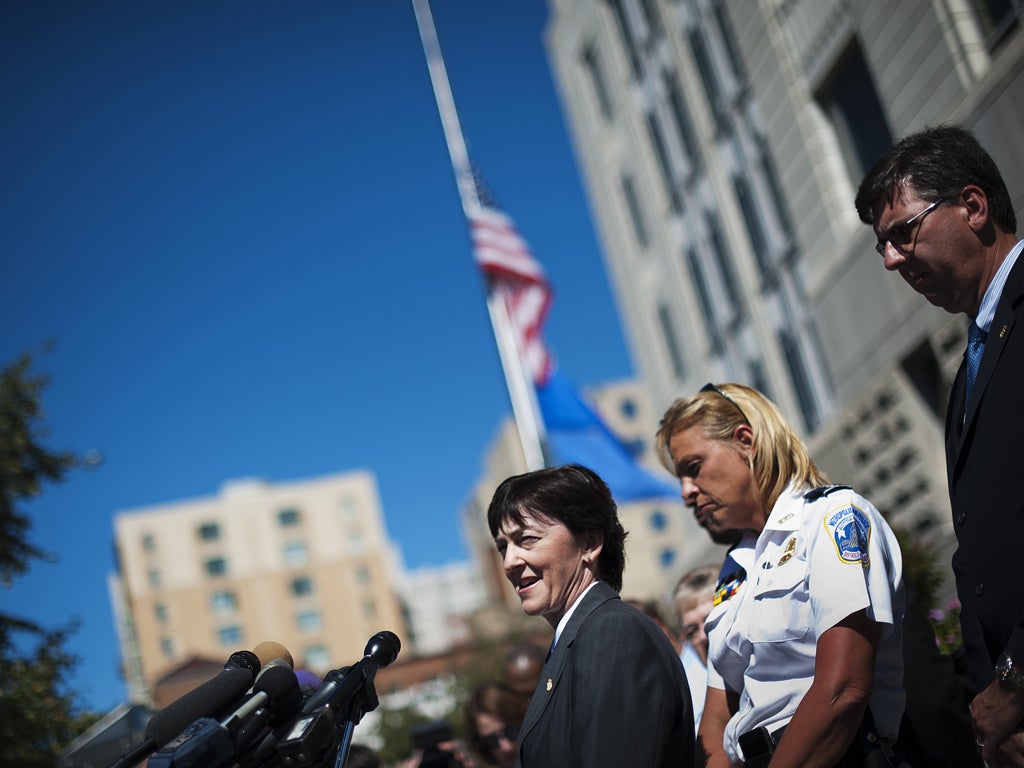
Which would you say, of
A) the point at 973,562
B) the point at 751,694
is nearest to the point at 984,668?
the point at 973,562

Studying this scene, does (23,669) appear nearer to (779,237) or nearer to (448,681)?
(779,237)

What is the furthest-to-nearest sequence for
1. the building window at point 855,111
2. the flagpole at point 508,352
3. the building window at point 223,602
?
1. the building window at point 223,602
2. the flagpole at point 508,352
3. the building window at point 855,111

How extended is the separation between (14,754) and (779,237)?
12979mm

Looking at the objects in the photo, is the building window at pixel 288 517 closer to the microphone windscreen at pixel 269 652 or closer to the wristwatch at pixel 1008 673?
the microphone windscreen at pixel 269 652

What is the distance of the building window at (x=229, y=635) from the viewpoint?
9047 cm

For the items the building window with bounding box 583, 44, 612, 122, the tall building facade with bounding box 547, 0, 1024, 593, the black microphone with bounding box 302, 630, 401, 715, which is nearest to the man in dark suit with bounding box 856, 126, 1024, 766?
the black microphone with bounding box 302, 630, 401, 715

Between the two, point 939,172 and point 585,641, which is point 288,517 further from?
point 939,172

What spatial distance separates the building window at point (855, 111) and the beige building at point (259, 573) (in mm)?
79018

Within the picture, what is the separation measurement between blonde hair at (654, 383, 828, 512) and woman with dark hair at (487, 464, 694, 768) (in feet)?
1.37

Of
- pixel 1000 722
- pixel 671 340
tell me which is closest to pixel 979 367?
pixel 1000 722

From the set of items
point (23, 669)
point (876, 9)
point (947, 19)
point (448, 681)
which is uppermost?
point (876, 9)

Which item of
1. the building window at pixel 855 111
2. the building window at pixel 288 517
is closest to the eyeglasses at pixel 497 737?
the building window at pixel 855 111

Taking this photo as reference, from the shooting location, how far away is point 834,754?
300cm

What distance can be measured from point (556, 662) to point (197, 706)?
1052 millimetres
